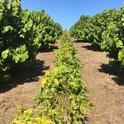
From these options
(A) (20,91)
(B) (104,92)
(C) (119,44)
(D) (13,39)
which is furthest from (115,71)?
(A) (20,91)

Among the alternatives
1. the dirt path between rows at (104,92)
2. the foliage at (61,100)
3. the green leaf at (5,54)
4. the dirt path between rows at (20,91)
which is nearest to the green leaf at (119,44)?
the dirt path between rows at (104,92)

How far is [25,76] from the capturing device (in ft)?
62.0

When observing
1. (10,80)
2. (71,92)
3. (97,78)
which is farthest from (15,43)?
(71,92)

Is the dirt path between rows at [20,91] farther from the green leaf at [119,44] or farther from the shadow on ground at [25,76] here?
the green leaf at [119,44]

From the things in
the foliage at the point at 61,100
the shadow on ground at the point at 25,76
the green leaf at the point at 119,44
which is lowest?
the shadow on ground at the point at 25,76

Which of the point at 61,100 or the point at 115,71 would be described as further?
the point at 115,71

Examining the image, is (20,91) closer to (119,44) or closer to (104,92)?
(104,92)

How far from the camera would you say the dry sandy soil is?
496 inches

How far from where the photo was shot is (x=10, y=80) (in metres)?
17.9

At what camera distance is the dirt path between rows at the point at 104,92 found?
12297 mm

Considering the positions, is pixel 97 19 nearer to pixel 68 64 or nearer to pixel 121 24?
pixel 121 24

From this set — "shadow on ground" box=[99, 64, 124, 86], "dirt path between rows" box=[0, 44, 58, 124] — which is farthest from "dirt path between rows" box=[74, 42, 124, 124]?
"dirt path between rows" box=[0, 44, 58, 124]

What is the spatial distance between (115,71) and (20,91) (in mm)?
7052

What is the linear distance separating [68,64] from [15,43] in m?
3.25
